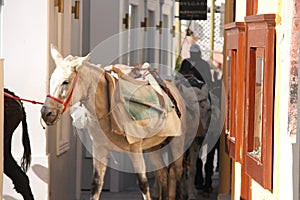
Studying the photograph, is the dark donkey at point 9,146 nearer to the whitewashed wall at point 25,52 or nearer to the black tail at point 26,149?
the black tail at point 26,149

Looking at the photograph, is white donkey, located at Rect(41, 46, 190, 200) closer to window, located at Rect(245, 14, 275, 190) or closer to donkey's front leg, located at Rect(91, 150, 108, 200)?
donkey's front leg, located at Rect(91, 150, 108, 200)

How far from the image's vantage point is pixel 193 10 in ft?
67.2

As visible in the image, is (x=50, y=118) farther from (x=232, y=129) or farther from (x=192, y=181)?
(x=192, y=181)

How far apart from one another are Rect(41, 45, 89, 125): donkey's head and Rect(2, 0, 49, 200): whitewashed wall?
134cm

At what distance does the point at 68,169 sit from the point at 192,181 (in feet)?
5.76

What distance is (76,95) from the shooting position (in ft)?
34.8

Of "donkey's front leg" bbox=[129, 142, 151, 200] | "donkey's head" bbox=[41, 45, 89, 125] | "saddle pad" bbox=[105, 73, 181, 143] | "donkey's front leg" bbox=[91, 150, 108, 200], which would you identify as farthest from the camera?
"donkey's front leg" bbox=[129, 142, 151, 200]

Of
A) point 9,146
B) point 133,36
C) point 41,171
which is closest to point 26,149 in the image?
point 9,146

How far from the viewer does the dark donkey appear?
36.0ft

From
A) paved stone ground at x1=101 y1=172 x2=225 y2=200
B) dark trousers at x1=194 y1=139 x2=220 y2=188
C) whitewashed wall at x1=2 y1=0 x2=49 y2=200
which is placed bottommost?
paved stone ground at x1=101 y1=172 x2=225 y2=200

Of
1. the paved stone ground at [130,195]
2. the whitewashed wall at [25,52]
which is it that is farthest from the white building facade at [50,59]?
the paved stone ground at [130,195]

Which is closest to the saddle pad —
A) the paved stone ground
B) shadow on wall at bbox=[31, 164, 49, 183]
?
shadow on wall at bbox=[31, 164, 49, 183]

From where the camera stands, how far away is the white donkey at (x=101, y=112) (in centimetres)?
1043

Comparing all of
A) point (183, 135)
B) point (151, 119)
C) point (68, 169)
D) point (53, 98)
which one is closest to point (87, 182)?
point (68, 169)
